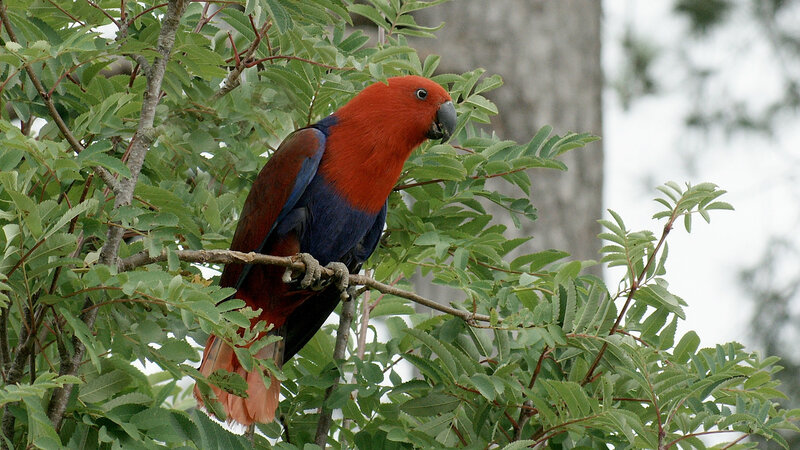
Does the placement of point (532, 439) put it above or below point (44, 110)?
below

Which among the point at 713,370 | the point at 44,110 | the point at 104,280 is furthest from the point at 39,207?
the point at 713,370

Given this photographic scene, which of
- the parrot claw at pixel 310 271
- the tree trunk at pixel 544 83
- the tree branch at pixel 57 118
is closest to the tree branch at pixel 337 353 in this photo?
the parrot claw at pixel 310 271

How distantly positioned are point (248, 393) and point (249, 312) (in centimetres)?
48

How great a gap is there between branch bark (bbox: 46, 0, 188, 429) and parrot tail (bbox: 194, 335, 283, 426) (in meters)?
0.32

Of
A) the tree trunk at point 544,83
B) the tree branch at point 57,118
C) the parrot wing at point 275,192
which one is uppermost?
the tree trunk at point 544,83

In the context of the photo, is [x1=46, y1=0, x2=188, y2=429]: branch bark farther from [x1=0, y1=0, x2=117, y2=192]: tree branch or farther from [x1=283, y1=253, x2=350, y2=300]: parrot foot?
[x1=283, y1=253, x2=350, y2=300]: parrot foot

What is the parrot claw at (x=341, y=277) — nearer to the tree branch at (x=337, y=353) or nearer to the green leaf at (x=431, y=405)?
the tree branch at (x=337, y=353)

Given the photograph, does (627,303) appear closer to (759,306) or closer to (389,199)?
(389,199)

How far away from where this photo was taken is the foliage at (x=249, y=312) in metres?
1.74

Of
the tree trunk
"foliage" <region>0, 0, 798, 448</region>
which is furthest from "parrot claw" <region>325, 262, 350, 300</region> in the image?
the tree trunk

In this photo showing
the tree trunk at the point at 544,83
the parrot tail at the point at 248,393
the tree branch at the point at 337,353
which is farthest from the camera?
the tree trunk at the point at 544,83

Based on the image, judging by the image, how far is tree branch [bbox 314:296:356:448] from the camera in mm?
2162

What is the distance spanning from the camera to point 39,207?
1.68 m

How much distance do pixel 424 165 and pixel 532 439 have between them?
741 millimetres
